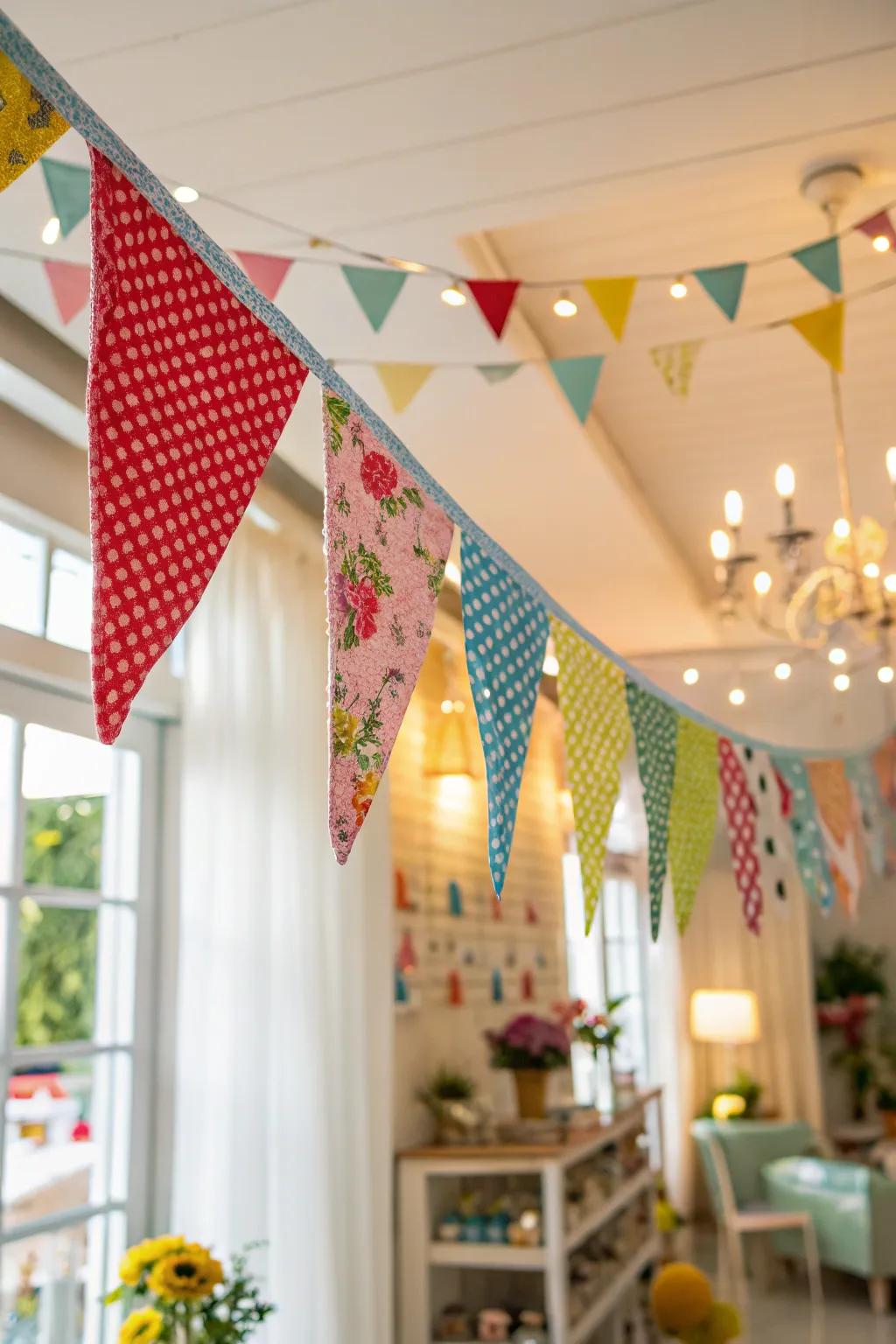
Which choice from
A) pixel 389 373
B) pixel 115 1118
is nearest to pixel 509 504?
pixel 389 373

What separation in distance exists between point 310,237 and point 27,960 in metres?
1.85

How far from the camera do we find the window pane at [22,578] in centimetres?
268

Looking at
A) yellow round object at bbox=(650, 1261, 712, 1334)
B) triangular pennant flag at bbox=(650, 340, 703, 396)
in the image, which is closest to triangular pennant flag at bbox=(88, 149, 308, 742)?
triangular pennant flag at bbox=(650, 340, 703, 396)

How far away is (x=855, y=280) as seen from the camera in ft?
9.21

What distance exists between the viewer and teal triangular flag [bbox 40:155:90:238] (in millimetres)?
1859

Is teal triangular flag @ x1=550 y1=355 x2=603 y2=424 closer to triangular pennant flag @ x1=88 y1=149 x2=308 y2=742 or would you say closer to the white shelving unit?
triangular pennant flag @ x1=88 y1=149 x2=308 y2=742

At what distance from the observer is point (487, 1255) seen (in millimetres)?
3672

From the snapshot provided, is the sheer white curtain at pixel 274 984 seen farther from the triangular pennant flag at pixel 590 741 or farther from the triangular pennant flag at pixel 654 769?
the triangular pennant flag at pixel 590 741

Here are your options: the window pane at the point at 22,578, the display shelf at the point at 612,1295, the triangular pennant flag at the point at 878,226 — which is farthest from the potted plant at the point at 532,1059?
the triangular pennant flag at the point at 878,226

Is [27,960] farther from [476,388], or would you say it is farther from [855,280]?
[855,280]

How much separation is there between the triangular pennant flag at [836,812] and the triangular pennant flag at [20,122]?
298 centimetres

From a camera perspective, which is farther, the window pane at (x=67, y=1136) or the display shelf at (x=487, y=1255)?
the display shelf at (x=487, y=1255)

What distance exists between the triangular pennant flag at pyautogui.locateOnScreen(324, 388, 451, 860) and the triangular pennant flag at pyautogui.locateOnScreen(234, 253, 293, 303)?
882mm

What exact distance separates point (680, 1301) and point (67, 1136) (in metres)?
2.55
